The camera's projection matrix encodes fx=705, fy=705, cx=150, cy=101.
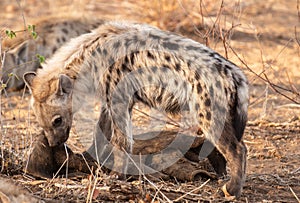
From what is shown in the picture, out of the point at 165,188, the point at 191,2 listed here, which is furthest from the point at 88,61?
the point at 191,2

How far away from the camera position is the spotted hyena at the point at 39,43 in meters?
8.32

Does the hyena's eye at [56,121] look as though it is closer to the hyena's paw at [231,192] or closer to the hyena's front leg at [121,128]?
the hyena's front leg at [121,128]

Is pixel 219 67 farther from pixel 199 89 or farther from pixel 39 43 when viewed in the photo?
pixel 39 43

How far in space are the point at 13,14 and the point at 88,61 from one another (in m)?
6.41

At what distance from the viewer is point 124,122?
5.22 meters

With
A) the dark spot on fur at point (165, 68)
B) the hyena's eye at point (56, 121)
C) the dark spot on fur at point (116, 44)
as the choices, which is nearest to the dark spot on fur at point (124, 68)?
the dark spot on fur at point (116, 44)

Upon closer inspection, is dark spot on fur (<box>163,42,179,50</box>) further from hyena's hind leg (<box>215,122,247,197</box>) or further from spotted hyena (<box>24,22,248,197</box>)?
hyena's hind leg (<box>215,122,247,197</box>)

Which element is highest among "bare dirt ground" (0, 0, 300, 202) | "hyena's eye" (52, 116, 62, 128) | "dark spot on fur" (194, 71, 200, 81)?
"dark spot on fur" (194, 71, 200, 81)

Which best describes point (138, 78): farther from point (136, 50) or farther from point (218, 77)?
point (218, 77)

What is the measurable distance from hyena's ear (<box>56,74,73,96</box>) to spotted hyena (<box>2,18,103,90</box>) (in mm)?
3059

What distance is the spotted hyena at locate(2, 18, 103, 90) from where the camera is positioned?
832 cm

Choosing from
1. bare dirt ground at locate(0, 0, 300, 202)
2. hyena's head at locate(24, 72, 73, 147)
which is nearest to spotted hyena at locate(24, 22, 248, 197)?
hyena's head at locate(24, 72, 73, 147)

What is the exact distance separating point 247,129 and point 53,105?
202cm

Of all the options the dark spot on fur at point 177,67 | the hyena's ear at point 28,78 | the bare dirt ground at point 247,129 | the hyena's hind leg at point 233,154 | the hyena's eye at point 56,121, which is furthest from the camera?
the hyena's ear at point 28,78
